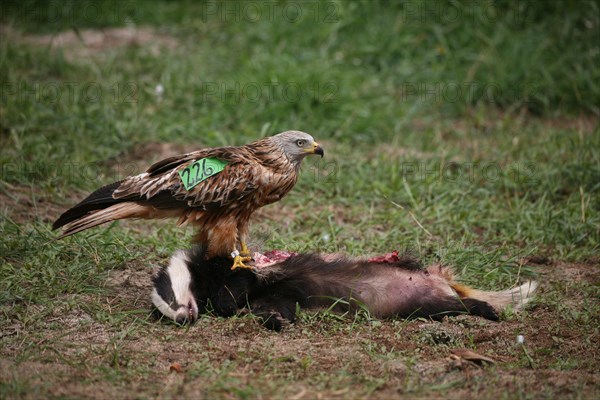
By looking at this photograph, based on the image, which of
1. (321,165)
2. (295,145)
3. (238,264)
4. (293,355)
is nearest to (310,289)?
(238,264)

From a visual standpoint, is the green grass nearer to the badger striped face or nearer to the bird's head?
the badger striped face

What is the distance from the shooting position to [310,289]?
15.3 ft

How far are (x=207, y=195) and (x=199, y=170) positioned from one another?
0.16 m

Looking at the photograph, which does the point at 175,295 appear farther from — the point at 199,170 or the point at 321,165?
the point at 321,165

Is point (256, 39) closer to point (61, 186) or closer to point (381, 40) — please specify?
point (381, 40)

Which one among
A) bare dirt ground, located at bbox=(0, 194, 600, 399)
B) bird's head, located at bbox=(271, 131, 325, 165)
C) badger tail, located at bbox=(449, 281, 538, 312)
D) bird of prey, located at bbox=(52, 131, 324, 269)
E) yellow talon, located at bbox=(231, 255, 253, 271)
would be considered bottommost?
badger tail, located at bbox=(449, 281, 538, 312)

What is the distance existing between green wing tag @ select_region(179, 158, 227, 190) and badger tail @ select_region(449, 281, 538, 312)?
158 centimetres

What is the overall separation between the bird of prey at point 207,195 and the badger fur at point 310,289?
14cm

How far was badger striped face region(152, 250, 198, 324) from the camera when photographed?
4.39 m

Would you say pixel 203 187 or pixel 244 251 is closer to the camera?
pixel 203 187

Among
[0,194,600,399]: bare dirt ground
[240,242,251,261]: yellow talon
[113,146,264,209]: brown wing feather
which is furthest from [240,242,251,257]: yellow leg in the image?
[0,194,600,399]: bare dirt ground

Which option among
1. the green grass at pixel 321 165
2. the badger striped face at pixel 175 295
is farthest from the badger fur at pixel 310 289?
the green grass at pixel 321 165

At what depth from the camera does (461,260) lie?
5.41 m

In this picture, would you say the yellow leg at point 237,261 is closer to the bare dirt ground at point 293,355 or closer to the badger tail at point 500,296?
the bare dirt ground at point 293,355
